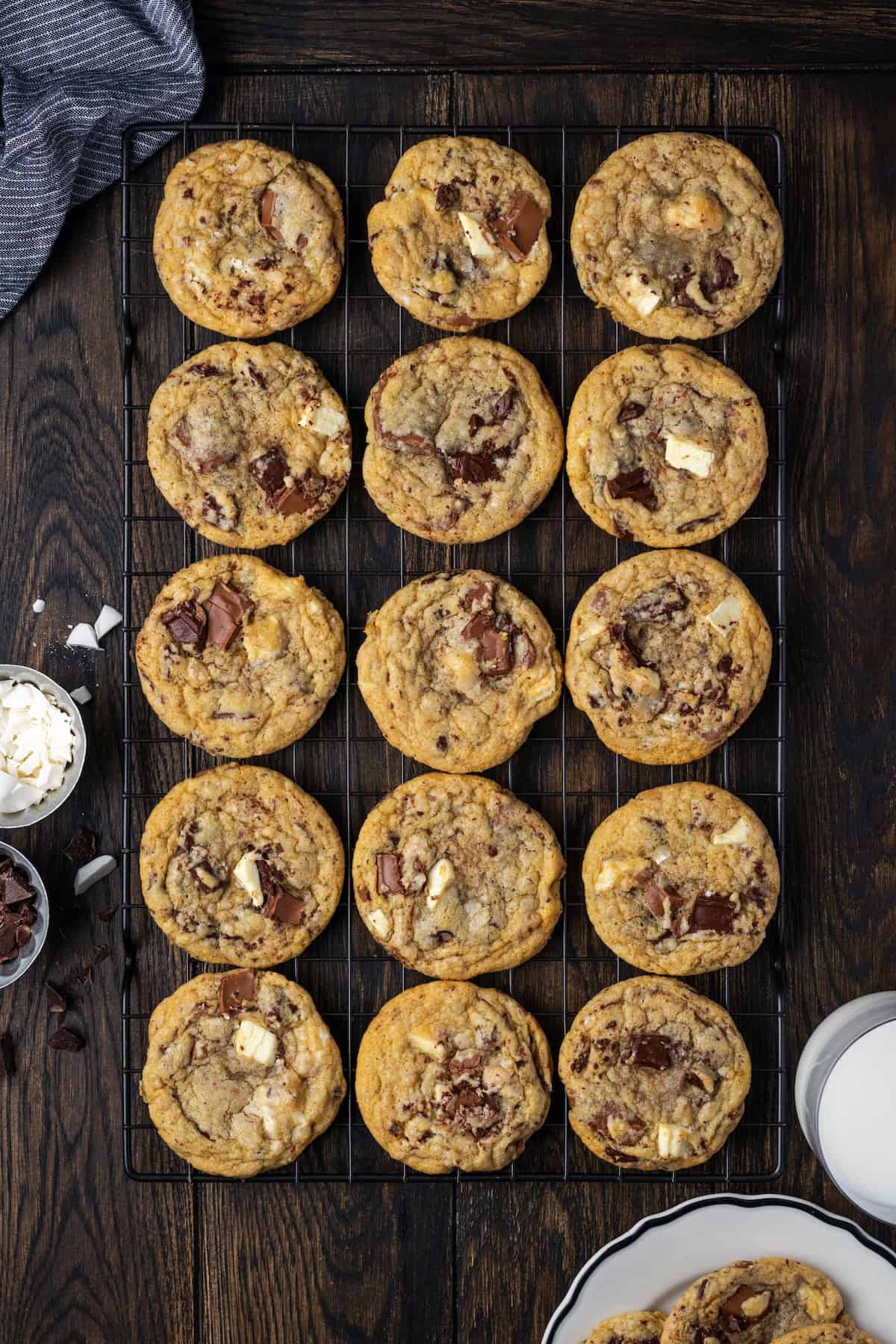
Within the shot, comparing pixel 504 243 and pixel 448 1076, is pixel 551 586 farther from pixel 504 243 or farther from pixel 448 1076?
pixel 448 1076

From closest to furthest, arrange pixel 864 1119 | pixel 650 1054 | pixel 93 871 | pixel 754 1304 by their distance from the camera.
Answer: pixel 864 1119, pixel 754 1304, pixel 650 1054, pixel 93 871

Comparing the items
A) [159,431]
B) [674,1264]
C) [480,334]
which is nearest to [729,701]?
[480,334]

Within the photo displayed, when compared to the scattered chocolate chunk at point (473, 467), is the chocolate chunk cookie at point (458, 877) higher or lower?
lower

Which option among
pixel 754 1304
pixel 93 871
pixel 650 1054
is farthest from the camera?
pixel 93 871

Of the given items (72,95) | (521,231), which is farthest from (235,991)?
(72,95)

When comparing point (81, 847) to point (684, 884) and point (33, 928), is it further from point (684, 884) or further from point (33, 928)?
point (684, 884)

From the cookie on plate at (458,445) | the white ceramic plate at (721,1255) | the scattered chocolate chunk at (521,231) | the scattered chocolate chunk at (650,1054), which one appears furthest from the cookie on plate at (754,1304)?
the scattered chocolate chunk at (521,231)

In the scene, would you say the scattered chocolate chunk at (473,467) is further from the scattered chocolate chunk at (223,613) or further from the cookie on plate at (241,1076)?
the cookie on plate at (241,1076)
